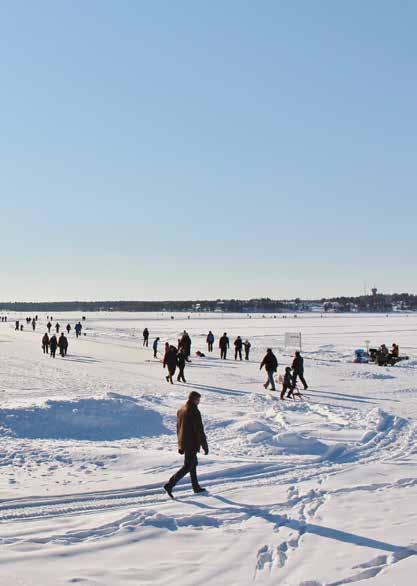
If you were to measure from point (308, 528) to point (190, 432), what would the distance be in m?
1.92

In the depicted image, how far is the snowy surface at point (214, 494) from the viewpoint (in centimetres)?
535

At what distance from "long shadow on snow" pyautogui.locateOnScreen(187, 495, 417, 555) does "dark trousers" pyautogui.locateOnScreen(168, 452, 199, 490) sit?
0.32 meters

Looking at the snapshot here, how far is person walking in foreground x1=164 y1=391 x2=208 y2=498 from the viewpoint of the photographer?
7539mm

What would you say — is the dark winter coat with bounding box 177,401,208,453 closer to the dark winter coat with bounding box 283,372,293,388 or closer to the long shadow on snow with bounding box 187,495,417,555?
the long shadow on snow with bounding box 187,495,417,555

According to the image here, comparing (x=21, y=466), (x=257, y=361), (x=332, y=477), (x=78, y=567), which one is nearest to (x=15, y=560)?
(x=78, y=567)

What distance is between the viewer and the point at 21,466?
8969 millimetres


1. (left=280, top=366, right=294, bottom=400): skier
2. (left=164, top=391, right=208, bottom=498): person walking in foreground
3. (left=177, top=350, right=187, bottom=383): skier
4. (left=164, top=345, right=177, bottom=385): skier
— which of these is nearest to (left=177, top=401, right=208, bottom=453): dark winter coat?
(left=164, top=391, right=208, bottom=498): person walking in foreground

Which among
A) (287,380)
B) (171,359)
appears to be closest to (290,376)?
(287,380)

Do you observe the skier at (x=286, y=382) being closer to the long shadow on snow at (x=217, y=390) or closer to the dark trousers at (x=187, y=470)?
the long shadow on snow at (x=217, y=390)

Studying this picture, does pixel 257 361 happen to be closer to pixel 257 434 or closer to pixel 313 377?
pixel 313 377

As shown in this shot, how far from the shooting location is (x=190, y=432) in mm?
7656

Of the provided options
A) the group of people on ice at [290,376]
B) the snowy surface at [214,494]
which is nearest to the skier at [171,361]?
the group of people on ice at [290,376]

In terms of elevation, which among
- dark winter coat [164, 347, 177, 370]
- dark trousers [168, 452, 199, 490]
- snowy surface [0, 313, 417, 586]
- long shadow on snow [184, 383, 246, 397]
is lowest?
long shadow on snow [184, 383, 246, 397]

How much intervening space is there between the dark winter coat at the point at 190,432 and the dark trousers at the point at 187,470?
79mm
